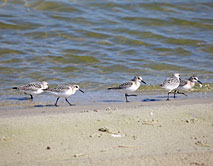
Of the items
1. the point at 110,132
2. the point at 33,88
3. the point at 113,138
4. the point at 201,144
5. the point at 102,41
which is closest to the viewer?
the point at 201,144

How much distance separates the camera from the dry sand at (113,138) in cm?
550

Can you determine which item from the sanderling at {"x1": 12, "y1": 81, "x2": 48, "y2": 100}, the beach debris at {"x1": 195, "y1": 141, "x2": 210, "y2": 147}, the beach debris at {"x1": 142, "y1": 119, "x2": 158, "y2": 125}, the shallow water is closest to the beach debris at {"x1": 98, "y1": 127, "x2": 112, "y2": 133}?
the beach debris at {"x1": 142, "y1": 119, "x2": 158, "y2": 125}

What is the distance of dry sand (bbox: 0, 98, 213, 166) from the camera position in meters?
5.50

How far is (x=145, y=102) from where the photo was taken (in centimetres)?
974

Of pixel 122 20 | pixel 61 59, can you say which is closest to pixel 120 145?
pixel 61 59

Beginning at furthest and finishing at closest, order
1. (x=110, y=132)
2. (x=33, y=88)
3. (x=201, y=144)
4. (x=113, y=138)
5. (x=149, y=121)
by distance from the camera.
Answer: (x=33, y=88), (x=149, y=121), (x=110, y=132), (x=113, y=138), (x=201, y=144)

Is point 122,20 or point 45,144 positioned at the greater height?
point 122,20

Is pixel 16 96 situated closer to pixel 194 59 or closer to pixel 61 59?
pixel 61 59

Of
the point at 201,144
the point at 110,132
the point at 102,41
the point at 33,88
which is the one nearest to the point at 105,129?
the point at 110,132

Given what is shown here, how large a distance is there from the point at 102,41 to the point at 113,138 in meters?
9.77

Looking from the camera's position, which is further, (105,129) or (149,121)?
(149,121)

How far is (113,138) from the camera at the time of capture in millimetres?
6285

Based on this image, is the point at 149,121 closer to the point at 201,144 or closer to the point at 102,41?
the point at 201,144

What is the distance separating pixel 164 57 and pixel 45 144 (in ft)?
29.6
